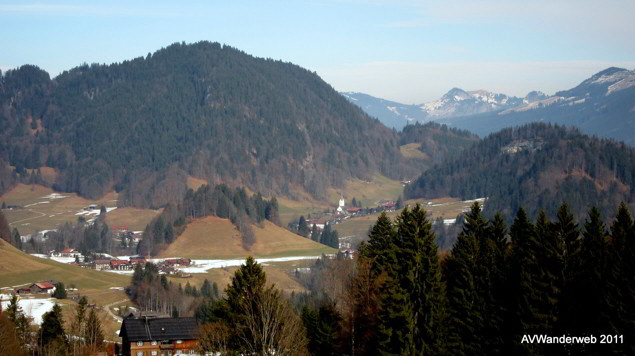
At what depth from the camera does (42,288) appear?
17700cm

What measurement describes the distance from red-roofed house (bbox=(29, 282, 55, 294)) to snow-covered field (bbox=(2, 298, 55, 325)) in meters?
12.6

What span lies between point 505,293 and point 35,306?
107 m

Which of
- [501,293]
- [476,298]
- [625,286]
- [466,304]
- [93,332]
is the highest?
[625,286]

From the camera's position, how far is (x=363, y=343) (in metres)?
70.0

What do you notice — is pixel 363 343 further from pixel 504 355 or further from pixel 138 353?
pixel 138 353

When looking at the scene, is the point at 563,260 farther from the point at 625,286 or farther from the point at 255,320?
the point at 255,320

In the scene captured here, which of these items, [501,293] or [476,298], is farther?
[476,298]

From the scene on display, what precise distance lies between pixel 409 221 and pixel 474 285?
597 centimetres

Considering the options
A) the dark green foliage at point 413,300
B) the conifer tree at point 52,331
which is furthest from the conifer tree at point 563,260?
the conifer tree at point 52,331

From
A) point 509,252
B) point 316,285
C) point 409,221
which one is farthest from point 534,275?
point 316,285

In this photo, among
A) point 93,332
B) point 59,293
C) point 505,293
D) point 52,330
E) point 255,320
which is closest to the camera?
point 505,293

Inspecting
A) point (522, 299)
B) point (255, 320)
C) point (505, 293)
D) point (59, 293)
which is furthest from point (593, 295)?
point (59, 293)

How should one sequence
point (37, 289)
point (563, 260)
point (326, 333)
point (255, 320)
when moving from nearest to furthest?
point (563, 260), point (255, 320), point (326, 333), point (37, 289)

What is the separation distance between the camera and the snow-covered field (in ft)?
477
